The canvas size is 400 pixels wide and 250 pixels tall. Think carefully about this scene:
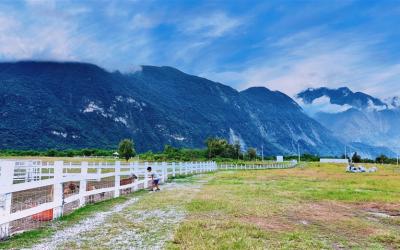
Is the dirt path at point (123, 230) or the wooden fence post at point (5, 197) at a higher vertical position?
the wooden fence post at point (5, 197)

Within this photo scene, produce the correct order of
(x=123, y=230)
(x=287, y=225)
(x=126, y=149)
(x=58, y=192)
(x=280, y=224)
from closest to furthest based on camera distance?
(x=123, y=230)
(x=287, y=225)
(x=280, y=224)
(x=58, y=192)
(x=126, y=149)

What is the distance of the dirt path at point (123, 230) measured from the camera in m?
8.39

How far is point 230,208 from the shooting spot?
46.2 ft

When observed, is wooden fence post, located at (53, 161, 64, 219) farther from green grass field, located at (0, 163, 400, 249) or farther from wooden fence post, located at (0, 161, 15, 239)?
wooden fence post, located at (0, 161, 15, 239)

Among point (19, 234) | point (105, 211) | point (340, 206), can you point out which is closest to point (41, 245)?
point (19, 234)

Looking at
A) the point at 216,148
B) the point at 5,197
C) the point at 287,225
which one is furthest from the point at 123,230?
the point at 216,148

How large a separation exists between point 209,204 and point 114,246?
7091 mm

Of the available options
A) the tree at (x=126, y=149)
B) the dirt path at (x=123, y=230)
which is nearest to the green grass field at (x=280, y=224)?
the dirt path at (x=123, y=230)

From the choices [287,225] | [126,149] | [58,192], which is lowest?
[287,225]

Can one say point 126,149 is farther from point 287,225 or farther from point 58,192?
point 287,225

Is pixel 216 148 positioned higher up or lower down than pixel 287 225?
higher up

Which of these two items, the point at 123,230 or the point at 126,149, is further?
the point at 126,149

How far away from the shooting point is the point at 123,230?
9969 mm

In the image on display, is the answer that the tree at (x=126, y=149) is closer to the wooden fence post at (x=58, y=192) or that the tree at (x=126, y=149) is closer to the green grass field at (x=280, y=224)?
the green grass field at (x=280, y=224)
